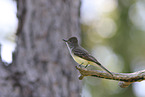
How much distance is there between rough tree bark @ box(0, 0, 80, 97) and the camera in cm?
524

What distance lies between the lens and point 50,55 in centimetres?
558

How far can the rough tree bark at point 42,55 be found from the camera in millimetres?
5242

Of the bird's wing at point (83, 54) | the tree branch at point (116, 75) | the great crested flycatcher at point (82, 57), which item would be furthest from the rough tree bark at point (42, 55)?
the tree branch at point (116, 75)

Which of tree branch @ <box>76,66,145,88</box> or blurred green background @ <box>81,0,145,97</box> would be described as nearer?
tree branch @ <box>76,66,145,88</box>

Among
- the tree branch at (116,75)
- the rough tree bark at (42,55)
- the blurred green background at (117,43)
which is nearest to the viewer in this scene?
the tree branch at (116,75)

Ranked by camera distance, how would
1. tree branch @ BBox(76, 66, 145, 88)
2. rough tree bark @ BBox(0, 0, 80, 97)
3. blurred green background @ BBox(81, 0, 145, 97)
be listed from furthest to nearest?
1. blurred green background @ BBox(81, 0, 145, 97)
2. rough tree bark @ BBox(0, 0, 80, 97)
3. tree branch @ BBox(76, 66, 145, 88)

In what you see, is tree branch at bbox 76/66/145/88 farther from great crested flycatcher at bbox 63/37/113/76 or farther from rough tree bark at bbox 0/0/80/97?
rough tree bark at bbox 0/0/80/97

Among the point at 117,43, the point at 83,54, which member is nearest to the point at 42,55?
the point at 83,54

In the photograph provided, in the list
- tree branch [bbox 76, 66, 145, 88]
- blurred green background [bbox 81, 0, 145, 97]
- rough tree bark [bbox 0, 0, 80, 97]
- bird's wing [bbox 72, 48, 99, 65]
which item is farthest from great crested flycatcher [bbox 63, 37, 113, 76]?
blurred green background [bbox 81, 0, 145, 97]

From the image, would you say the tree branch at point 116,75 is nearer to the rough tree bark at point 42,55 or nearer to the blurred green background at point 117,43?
the rough tree bark at point 42,55

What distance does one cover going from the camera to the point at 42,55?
554 cm

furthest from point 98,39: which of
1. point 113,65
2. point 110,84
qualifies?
point 110,84

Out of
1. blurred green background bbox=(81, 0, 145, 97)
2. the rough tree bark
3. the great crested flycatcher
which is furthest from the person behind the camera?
blurred green background bbox=(81, 0, 145, 97)

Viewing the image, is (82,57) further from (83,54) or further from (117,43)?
(117,43)
